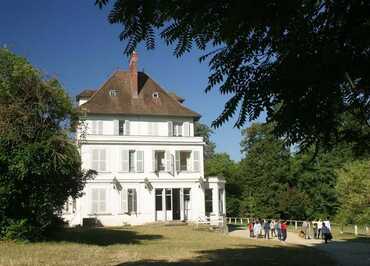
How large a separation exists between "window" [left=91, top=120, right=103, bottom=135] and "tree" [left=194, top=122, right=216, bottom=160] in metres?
33.2

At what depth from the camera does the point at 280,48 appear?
411 cm

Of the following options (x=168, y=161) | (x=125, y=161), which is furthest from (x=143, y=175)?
(x=168, y=161)

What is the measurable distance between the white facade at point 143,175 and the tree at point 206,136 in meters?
30.5

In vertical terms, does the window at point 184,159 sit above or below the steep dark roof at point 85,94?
below

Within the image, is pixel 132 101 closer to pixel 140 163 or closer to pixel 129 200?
pixel 140 163

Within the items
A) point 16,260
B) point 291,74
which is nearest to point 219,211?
point 16,260

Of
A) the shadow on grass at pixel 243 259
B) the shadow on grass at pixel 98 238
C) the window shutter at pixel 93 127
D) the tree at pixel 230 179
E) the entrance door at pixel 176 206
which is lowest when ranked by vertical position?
the shadow on grass at pixel 243 259

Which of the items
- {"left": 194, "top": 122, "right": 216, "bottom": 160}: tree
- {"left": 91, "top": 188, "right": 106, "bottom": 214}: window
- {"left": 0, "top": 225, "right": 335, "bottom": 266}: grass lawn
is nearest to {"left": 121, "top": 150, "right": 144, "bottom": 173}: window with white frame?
{"left": 91, "top": 188, "right": 106, "bottom": 214}: window

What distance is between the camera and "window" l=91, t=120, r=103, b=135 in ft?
151

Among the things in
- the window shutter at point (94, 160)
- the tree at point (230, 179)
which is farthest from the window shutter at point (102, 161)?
the tree at point (230, 179)

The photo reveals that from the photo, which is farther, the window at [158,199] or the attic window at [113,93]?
the attic window at [113,93]

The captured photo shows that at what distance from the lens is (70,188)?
2580cm

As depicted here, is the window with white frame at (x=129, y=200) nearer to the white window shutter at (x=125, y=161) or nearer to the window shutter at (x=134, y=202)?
the window shutter at (x=134, y=202)

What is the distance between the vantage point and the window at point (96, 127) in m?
45.9
